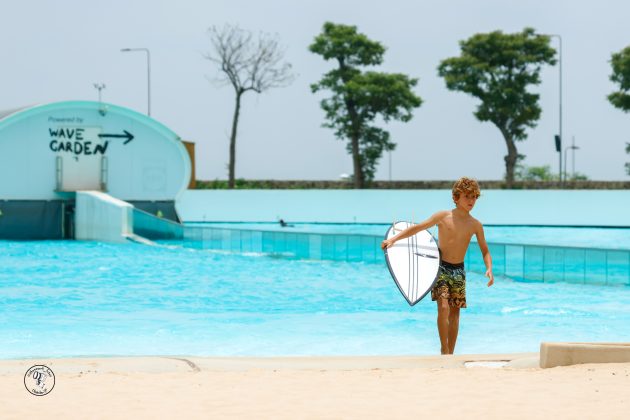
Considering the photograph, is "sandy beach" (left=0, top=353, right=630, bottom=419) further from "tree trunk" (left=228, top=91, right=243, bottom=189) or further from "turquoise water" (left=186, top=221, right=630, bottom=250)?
"tree trunk" (left=228, top=91, right=243, bottom=189)

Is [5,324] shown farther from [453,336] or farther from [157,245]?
[157,245]

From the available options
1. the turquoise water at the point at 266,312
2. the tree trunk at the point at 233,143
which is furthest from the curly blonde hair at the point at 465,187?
the tree trunk at the point at 233,143

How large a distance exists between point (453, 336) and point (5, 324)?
902 centimetres

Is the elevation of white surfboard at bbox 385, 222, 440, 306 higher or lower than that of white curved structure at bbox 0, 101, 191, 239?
lower

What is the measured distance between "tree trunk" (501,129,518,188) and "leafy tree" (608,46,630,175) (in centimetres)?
600

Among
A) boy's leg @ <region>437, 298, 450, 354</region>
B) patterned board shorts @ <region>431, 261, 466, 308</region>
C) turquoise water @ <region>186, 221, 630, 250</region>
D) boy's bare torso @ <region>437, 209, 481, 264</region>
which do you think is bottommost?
turquoise water @ <region>186, 221, 630, 250</region>

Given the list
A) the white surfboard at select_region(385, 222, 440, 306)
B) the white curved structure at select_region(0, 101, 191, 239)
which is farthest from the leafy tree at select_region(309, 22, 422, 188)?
the white surfboard at select_region(385, 222, 440, 306)

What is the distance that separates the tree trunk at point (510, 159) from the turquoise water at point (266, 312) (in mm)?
28161

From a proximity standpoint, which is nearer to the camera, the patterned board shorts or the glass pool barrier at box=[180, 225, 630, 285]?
the patterned board shorts

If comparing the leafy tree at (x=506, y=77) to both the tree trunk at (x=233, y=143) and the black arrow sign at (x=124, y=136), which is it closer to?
the tree trunk at (x=233, y=143)

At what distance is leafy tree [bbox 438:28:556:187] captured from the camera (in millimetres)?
49906

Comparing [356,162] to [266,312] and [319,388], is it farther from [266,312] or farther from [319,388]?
[319,388]

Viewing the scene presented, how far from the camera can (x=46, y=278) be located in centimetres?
2158

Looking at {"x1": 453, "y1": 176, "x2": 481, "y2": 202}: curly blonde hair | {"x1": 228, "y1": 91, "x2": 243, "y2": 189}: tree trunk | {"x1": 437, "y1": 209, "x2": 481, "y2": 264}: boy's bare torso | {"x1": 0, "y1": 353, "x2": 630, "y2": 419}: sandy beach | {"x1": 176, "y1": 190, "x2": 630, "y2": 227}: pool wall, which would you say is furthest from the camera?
{"x1": 228, "y1": 91, "x2": 243, "y2": 189}: tree trunk
